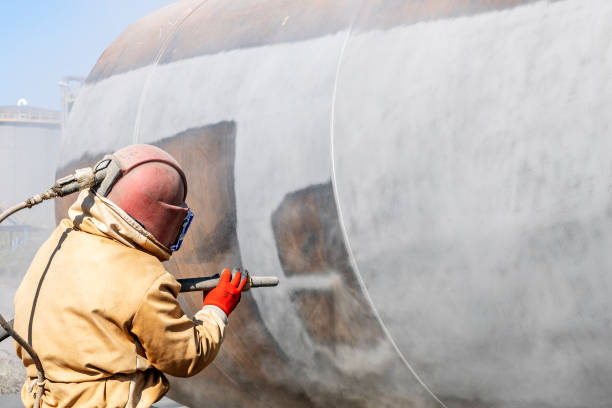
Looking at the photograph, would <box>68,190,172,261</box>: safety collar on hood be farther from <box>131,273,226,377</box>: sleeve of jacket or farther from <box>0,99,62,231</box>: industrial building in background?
<box>0,99,62,231</box>: industrial building in background

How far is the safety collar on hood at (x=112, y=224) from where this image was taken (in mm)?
1569

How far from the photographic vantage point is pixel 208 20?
246 centimetres

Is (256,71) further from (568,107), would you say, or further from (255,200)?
(568,107)

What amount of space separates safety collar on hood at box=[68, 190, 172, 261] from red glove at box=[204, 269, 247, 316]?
0.56ft

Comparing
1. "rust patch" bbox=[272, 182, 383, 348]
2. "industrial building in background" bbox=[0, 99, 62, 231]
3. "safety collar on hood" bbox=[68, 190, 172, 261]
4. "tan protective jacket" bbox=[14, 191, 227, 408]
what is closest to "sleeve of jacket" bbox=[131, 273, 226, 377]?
"tan protective jacket" bbox=[14, 191, 227, 408]

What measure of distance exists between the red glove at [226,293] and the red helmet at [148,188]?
6.5 inches

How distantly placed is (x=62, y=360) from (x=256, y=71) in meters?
1.04

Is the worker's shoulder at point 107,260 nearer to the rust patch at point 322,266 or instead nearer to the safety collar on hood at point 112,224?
the safety collar on hood at point 112,224

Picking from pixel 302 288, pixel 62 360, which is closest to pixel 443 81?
pixel 302 288

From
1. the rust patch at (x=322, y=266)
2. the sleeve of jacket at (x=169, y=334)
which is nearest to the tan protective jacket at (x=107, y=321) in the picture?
the sleeve of jacket at (x=169, y=334)

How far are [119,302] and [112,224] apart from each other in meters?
0.19

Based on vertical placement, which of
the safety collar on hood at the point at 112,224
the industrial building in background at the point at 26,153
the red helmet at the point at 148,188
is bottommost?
the industrial building in background at the point at 26,153

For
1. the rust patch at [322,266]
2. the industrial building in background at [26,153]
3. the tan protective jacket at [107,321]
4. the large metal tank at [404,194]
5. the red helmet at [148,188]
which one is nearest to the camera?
the large metal tank at [404,194]

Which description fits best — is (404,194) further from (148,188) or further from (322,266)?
(148,188)
